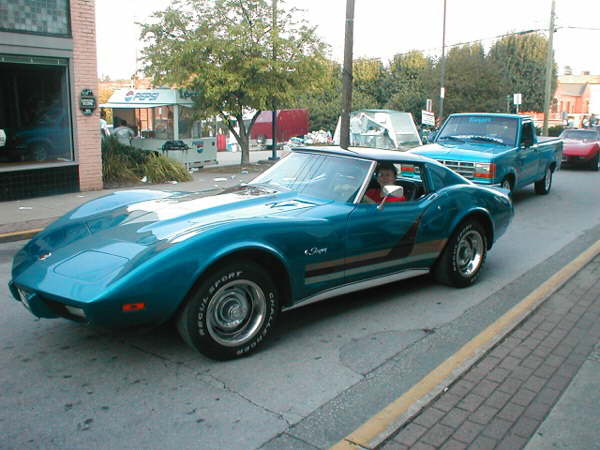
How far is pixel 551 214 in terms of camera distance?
11.2 m

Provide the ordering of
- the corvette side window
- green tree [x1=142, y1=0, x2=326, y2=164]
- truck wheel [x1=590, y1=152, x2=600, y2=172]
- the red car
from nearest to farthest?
1. the corvette side window
2. green tree [x1=142, y1=0, x2=326, y2=164]
3. the red car
4. truck wheel [x1=590, y1=152, x2=600, y2=172]

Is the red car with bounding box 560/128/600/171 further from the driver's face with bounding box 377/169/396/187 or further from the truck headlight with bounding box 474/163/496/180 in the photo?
the driver's face with bounding box 377/169/396/187

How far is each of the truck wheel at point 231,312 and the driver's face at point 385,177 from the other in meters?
1.64

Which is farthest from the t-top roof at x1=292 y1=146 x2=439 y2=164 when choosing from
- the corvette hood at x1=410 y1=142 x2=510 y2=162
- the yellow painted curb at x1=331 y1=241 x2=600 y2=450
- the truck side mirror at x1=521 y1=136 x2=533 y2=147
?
the truck side mirror at x1=521 y1=136 x2=533 y2=147

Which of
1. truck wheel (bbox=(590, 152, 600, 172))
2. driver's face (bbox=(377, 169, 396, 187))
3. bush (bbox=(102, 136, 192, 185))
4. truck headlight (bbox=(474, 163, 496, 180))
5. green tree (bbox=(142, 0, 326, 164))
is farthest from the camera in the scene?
truck wheel (bbox=(590, 152, 600, 172))

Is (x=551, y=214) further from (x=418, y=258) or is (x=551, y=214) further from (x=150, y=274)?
(x=150, y=274)

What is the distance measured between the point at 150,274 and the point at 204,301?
43cm

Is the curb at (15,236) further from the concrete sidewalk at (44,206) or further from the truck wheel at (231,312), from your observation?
the truck wheel at (231,312)

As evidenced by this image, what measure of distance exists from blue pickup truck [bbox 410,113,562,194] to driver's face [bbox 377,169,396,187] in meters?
5.27

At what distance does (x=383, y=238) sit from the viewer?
17.0ft

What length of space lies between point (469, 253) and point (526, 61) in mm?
50900

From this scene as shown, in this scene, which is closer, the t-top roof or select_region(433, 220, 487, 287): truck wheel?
the t-top roof

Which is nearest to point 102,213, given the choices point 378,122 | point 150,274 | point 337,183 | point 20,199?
point 150,274

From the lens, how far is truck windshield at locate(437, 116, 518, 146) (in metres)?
11.7
